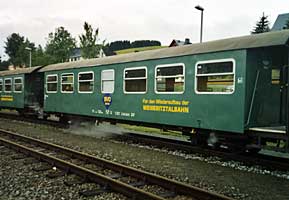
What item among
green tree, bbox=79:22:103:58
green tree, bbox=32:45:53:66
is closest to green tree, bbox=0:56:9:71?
green tree, bbox=32:45:53:66

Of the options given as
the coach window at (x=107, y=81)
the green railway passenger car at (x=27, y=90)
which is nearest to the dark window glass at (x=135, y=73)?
the coach window at (x=107, y=81)

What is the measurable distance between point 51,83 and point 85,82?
3.61m

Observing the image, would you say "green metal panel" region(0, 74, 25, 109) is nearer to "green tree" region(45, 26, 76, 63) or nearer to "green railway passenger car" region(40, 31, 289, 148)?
"green railway passenger car" region(40, 31, 289, 148)

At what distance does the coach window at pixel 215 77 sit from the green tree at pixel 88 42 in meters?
34.1

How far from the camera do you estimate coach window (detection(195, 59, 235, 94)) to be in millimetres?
8477

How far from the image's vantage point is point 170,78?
10250 millimetres

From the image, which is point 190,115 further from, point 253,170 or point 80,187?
point 80,187

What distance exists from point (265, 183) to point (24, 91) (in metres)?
16.9

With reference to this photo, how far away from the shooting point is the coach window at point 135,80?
36.8ft

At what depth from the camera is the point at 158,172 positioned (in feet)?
24.9

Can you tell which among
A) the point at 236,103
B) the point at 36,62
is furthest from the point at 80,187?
the point at 36,62

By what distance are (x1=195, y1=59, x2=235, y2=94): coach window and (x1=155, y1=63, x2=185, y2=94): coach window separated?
631 millimetres

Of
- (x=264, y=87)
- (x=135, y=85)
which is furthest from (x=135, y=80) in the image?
(x=264, y=87)

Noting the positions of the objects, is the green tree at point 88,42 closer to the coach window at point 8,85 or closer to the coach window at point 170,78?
the coach window at point 8,85
